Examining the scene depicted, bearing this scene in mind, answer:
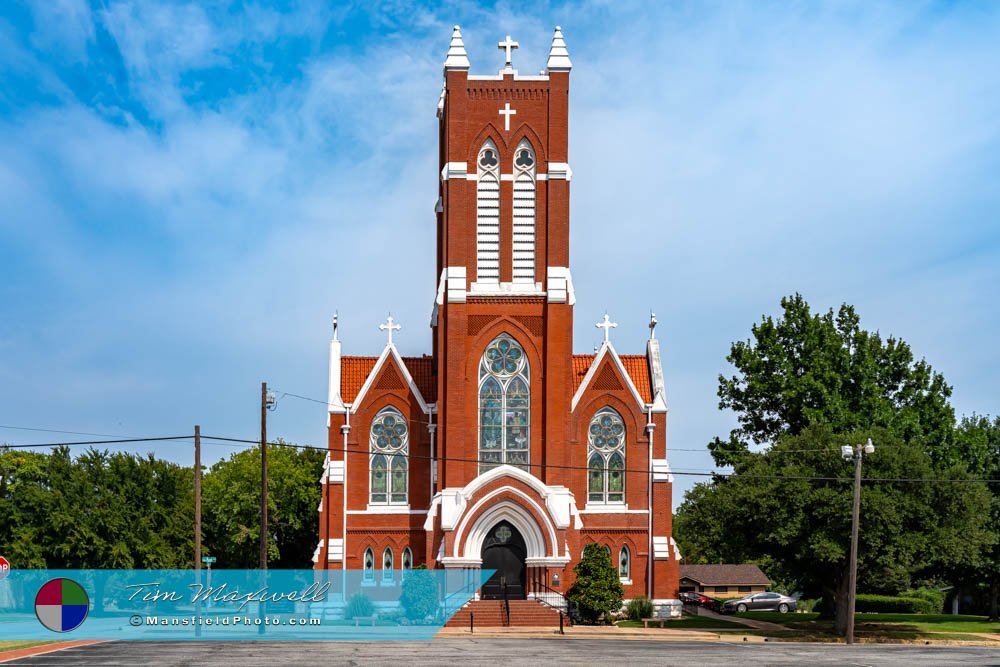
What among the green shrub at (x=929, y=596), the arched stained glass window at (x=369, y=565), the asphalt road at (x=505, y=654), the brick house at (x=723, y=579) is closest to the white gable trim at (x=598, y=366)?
the arched stained glass window at (x=369, y=565)

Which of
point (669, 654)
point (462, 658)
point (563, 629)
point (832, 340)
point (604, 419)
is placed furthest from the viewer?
point (832, 340)

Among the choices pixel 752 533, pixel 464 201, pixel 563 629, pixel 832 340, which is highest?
pixel 464 201

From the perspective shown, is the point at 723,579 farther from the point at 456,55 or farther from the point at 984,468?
the point at 456,55

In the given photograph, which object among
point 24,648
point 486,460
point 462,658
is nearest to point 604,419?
point 486,460

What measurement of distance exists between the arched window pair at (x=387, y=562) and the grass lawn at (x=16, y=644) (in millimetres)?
14798

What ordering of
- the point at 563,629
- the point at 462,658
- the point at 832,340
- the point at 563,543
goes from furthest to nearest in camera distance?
the point at 832,340
the point at 563,543
the point at 563,629
the point at 462,658

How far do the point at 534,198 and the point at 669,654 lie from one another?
22.2m

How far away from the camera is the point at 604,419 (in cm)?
5062

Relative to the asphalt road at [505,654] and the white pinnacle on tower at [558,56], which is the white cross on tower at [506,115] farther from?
the asphalt road at [505,654]

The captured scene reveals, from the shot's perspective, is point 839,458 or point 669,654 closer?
point 669,654

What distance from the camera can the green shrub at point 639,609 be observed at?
4862cm

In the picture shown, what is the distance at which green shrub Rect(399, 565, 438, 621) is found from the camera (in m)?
45.0

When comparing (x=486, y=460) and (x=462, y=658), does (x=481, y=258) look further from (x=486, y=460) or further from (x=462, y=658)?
(x=462, y=658)

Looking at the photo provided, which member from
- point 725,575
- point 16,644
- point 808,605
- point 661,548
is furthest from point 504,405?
point 725,575
